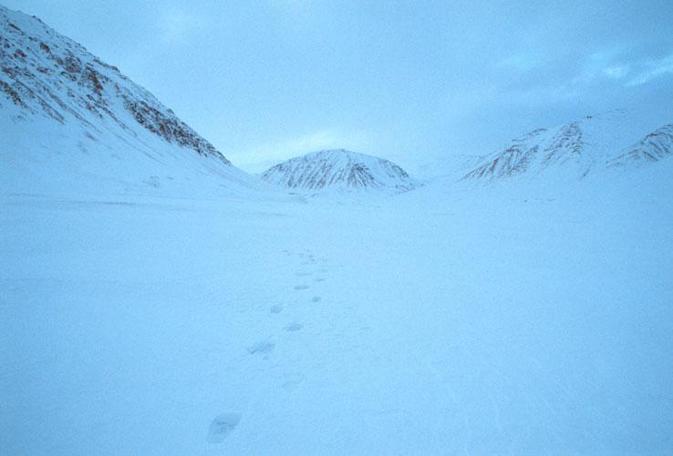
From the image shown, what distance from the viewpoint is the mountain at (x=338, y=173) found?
318ft

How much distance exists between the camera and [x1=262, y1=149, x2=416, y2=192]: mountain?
318 feet

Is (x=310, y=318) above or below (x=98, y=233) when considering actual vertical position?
below

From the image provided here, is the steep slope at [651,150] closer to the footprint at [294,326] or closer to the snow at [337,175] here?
the footprint at [294,326]

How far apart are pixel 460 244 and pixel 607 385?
6.23 meters

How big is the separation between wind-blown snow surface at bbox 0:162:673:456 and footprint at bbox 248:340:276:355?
0.06 feet

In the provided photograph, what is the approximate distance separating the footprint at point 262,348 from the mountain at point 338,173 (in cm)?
9050

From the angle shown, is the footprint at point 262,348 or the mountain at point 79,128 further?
the mountain at point 79,128

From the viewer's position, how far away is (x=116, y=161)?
66.9 ft

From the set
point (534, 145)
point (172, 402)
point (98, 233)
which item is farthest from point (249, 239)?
point (534, 145)

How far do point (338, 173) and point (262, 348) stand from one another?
99.5 m

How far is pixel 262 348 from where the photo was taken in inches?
114

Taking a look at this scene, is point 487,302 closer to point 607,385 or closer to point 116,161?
point 607,385

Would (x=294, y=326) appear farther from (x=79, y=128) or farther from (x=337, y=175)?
(x=337, y=175)

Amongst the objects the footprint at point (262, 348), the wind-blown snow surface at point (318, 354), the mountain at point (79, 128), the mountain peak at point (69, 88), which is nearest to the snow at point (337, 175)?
the mountain peak at point (69, 88)
